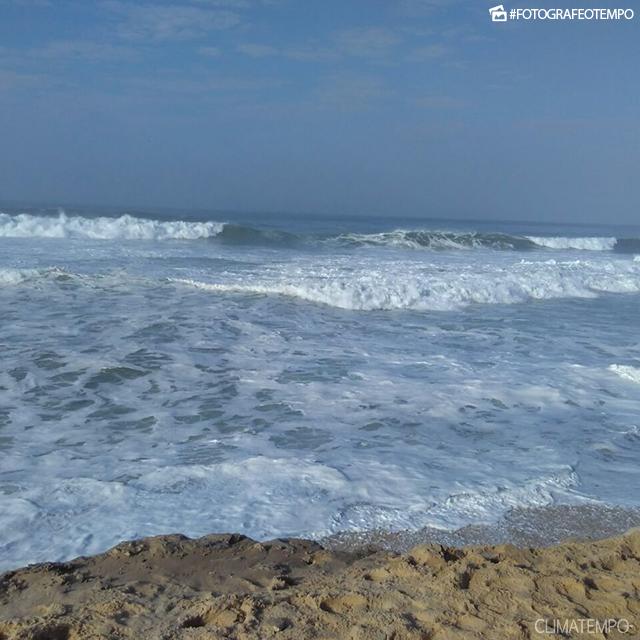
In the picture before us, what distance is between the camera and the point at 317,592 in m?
2.81

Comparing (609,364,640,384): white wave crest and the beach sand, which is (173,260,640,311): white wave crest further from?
the beach sand

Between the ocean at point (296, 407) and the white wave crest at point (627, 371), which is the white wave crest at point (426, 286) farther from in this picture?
the white wave crest at point (627, 371)

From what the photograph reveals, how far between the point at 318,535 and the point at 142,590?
4.04ft

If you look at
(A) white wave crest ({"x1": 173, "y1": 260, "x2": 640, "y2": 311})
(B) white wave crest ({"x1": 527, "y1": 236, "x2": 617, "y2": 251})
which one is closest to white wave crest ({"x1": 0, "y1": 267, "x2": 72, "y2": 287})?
(A) white wave crest ({"x1": 173, "y1": 260, "x2": 640, "y2": 311})

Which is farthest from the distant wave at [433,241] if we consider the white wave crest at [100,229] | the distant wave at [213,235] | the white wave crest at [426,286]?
the white wave crest at [426,286]

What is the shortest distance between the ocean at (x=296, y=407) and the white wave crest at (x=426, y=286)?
0.08 meters

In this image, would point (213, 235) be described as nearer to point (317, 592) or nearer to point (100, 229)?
point (100, 229)

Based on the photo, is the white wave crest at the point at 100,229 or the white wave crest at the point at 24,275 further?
the white wave crest at the point at 100,229

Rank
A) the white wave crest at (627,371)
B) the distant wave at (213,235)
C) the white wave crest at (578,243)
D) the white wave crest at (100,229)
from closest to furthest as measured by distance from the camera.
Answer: the white wave crest at (627,371)
the white wave crest at (100,229)
the distant wave at (213,235)
the white wave crest at (578,243)

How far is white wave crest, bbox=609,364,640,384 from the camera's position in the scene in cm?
758

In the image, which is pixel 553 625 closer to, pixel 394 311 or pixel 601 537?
pixel 601 537

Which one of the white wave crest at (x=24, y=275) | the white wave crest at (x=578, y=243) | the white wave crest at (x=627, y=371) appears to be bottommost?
the white wave crest at (x=578, y=243)

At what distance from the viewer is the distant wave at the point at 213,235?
83.9ft

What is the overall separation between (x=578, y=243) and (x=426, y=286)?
25.3 meters
